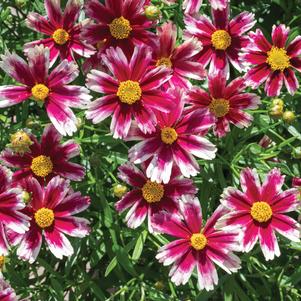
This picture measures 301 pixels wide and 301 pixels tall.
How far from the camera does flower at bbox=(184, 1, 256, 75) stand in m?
2.09

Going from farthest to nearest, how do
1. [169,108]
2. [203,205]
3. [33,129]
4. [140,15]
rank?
[203,205]
[33,129]
[140,15]
[169,108]

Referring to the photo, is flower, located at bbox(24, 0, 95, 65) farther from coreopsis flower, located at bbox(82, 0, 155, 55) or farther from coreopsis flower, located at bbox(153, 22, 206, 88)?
coreopsis flower, located at bbox(153, 22, 206, 88)

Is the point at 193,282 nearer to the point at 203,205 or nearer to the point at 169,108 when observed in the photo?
the point at 203,205

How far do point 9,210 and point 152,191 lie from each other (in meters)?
0.46

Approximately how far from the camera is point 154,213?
198 cm

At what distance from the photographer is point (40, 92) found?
1871 millimetres

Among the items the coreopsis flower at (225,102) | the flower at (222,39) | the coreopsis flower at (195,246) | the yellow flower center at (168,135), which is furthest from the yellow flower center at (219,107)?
the coreopsis flower at (195,246)

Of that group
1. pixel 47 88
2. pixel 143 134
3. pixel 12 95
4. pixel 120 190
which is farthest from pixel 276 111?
pixel 12 95

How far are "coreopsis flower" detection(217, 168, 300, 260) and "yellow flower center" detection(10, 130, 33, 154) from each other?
634 millimetres

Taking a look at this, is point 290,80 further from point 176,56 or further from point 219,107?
point 176,56

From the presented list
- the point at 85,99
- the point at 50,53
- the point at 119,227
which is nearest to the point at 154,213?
the point at 119,227

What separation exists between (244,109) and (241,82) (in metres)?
0.09

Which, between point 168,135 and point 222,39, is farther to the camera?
point 222,39

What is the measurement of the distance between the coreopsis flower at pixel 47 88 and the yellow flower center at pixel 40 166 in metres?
0.18
